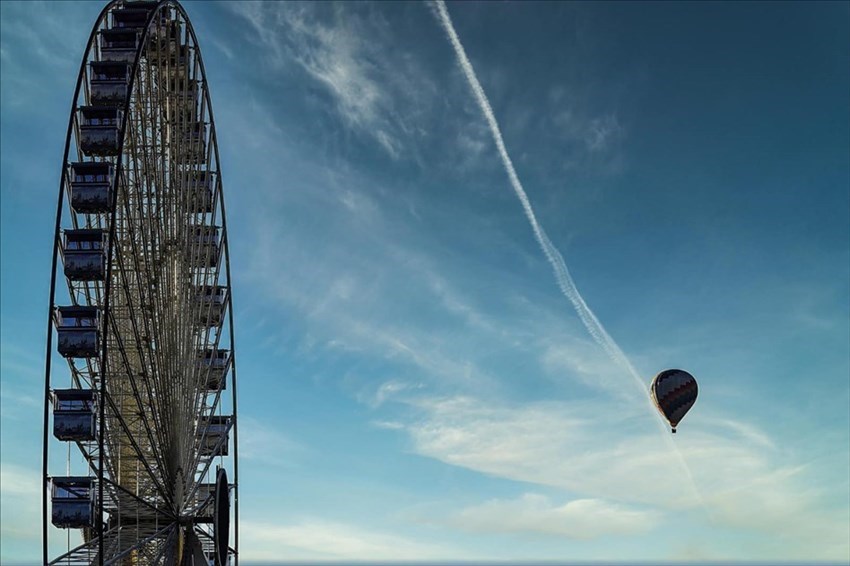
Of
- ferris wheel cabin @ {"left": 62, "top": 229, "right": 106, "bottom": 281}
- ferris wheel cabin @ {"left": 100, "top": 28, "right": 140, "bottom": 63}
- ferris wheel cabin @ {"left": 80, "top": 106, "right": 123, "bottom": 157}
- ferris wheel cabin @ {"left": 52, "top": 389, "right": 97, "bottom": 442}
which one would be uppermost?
ferris wheel cabin @ {"left": 100, "top": 28, "right": 140, "bottom": 63}

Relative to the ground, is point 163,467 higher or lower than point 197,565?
higher

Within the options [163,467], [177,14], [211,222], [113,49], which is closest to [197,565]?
[163,467]

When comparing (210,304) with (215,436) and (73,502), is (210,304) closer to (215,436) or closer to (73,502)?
(215,436)

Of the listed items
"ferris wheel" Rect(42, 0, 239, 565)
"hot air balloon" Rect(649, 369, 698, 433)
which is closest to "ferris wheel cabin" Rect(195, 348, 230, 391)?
"ferris wheel" Rect(42, 0, 239, 565)

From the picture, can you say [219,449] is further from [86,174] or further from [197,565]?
[86,174]

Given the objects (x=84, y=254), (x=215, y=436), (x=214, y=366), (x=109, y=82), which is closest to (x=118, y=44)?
(x=109, y=82)

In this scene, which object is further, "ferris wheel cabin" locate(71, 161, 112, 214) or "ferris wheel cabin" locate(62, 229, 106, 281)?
"ferris wheel cabin" locate(71, 161, 112, 214)

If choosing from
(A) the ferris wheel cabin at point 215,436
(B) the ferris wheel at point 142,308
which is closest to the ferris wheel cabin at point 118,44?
(B) the ferris wheel at point 142,308

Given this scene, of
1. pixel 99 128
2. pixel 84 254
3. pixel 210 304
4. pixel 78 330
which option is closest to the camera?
pixel 78 330

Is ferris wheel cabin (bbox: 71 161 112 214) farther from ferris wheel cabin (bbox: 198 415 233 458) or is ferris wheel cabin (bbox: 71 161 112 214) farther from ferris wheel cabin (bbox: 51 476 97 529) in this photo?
ferris wheel cabin (bbox: 198 415 233 458)
